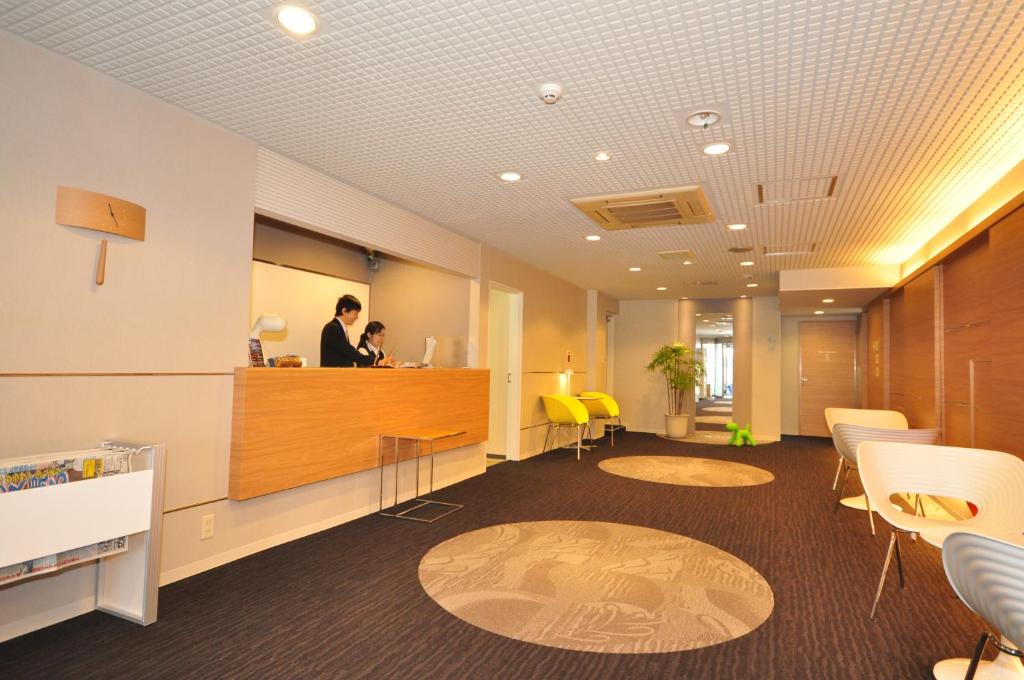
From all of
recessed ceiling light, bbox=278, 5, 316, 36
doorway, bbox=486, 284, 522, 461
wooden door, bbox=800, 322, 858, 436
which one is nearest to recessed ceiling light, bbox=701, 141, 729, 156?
recessed ceiling light, bbox=278, 5, 316, 36

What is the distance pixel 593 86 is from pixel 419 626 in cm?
303

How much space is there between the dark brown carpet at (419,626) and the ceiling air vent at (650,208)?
2849mm

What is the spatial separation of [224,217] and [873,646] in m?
4.54

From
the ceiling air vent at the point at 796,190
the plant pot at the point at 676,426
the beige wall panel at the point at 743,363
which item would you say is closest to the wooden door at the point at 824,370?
the beige wall panel at the point at 743,363

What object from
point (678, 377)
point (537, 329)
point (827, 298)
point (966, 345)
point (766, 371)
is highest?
point (827, 298)

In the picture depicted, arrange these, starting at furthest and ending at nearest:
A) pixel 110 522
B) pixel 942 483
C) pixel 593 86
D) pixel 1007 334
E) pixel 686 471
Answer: pixel 686 471, pixel 1007 334, pixel 942 483, pixel 593 86, pixel 110 522

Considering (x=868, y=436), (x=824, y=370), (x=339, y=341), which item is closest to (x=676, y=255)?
(x=868, y=436)

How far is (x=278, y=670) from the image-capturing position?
8.04 ft

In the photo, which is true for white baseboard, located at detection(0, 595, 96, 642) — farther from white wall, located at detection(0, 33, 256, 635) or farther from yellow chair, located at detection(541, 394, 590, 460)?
yellow chair, located at detection(541, 394, 590, 460)

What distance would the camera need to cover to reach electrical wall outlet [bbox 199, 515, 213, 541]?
11.8ft

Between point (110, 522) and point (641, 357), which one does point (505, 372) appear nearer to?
point (641, 357)

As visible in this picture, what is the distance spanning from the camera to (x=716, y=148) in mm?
3811

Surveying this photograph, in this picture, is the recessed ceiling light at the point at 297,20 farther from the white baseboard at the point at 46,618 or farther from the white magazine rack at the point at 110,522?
the white baseboard at the point at 46,618

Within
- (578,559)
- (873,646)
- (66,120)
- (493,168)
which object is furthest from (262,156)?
(873,646)
